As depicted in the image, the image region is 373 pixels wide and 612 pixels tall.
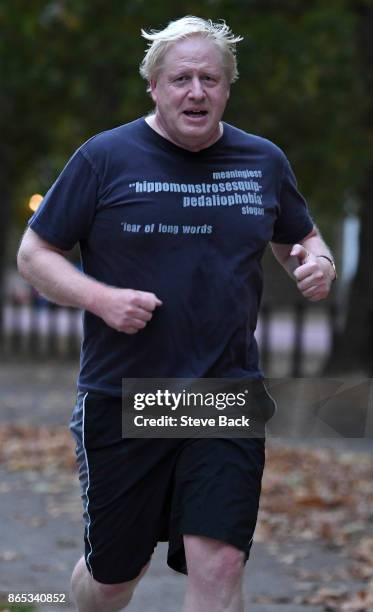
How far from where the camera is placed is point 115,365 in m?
4.13

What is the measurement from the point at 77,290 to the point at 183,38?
0.81 meters

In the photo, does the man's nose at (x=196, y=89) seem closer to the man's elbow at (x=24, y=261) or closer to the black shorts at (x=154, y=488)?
the man's elbow at (x=24, y=261)

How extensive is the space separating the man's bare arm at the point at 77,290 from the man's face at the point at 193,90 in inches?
20.0

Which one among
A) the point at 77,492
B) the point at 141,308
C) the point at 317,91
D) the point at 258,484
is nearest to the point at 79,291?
the point at 141,308

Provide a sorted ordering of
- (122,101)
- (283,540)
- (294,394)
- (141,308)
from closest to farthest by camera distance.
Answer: (141,308)
(294,394)
(283,540)
(122,101)

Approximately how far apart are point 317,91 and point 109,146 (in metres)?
14.7

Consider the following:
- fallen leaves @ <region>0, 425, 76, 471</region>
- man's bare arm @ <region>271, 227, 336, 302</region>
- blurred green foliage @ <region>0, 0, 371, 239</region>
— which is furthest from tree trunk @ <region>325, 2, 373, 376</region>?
man's bare arm @ <region>271, 227, 336, 302</region>

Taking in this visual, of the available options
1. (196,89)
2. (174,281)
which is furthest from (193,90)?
(174,281)

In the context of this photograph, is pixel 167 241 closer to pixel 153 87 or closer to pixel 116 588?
pixel 153 87

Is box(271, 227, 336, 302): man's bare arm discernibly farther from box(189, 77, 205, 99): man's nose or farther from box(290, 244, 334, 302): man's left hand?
box(189, 77, 205, 99): man's nose

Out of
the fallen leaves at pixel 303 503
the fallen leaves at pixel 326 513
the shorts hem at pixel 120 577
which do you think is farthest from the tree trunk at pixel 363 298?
the shorts hem at pixel 120 577

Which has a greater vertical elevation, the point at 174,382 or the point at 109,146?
the point at 109,146

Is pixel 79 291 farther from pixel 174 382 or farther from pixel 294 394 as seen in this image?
pixel 294 394

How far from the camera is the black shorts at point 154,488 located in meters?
4.06
